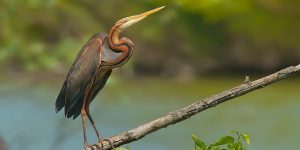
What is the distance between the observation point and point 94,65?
2174 mm

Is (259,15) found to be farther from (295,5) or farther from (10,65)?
(10,65)

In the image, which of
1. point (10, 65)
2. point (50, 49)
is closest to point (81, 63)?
point (50, 49)

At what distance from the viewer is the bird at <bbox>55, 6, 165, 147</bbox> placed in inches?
83.6

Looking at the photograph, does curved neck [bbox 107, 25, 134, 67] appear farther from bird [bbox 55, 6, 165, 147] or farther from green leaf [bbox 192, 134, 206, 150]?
green leaf [bbox 192, 134, 206, 150]

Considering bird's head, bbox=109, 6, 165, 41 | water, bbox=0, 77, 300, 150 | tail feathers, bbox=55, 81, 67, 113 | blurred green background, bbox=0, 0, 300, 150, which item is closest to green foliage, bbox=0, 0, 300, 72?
blurred green background, bbox=0, 0, 300, 150

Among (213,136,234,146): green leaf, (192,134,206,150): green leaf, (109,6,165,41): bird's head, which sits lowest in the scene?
(213,136,234,146): green leaf

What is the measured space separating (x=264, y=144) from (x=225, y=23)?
237cm

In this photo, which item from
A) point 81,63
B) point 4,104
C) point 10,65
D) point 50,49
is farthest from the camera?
point 10,65

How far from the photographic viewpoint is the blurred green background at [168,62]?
21.4ft

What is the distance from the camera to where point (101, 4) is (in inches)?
336

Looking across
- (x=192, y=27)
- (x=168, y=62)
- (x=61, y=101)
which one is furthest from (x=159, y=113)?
(x=61, y=101)

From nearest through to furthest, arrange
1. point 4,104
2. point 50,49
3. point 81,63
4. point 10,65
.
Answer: point 81,63, point 4,104, point 50,49, point 10,65

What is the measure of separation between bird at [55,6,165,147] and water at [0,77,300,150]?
3.02 m

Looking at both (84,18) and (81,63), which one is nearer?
(81,63)
